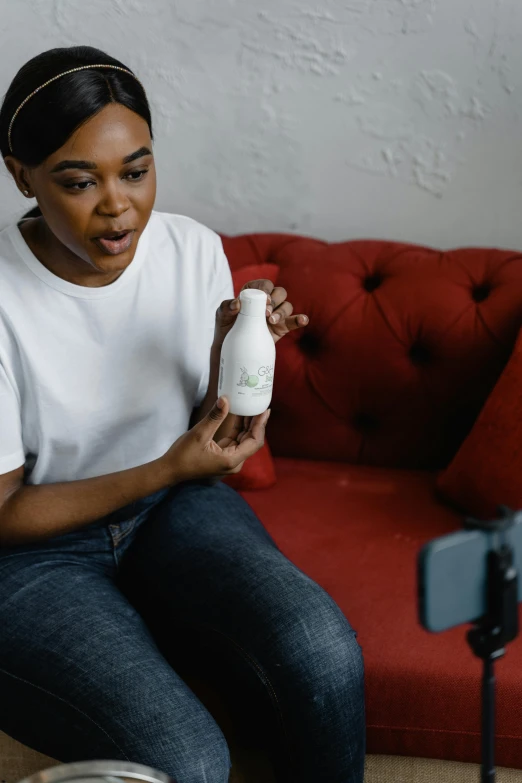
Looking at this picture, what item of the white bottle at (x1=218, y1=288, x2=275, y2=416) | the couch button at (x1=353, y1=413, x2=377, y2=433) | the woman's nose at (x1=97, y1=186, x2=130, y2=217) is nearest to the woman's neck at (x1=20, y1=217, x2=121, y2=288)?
the woman's nose at (x1=97, y1=186, x2=130, y2=217)

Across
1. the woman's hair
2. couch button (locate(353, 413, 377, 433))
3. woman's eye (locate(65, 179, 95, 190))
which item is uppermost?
the woman's hair

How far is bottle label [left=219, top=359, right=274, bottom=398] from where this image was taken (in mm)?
983

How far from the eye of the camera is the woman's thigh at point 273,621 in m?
0.95

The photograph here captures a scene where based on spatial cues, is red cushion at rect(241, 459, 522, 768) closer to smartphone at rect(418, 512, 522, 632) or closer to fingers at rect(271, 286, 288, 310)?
fingers at rect(271, 286, 288, 310)

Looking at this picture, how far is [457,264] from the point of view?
4.80 ft

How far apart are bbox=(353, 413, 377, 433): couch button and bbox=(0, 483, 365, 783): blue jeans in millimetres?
456

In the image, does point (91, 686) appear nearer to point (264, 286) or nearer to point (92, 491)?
point (92, 491)

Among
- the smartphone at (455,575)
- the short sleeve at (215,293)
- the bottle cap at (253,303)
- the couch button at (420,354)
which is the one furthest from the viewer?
the couch button at (420,354)

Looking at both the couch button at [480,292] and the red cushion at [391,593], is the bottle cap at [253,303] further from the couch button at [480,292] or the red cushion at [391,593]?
the couch button at [480,292]

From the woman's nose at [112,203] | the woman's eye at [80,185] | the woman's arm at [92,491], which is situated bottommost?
the woman's arm at [92,491]

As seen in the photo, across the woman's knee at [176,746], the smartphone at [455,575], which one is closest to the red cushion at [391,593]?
the woman's knee at [176,746]

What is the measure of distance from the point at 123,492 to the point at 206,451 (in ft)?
0.40

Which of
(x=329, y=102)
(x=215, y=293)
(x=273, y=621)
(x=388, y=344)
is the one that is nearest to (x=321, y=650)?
(x=273, y=621)

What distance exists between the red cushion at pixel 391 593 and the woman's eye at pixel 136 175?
0.60 m
